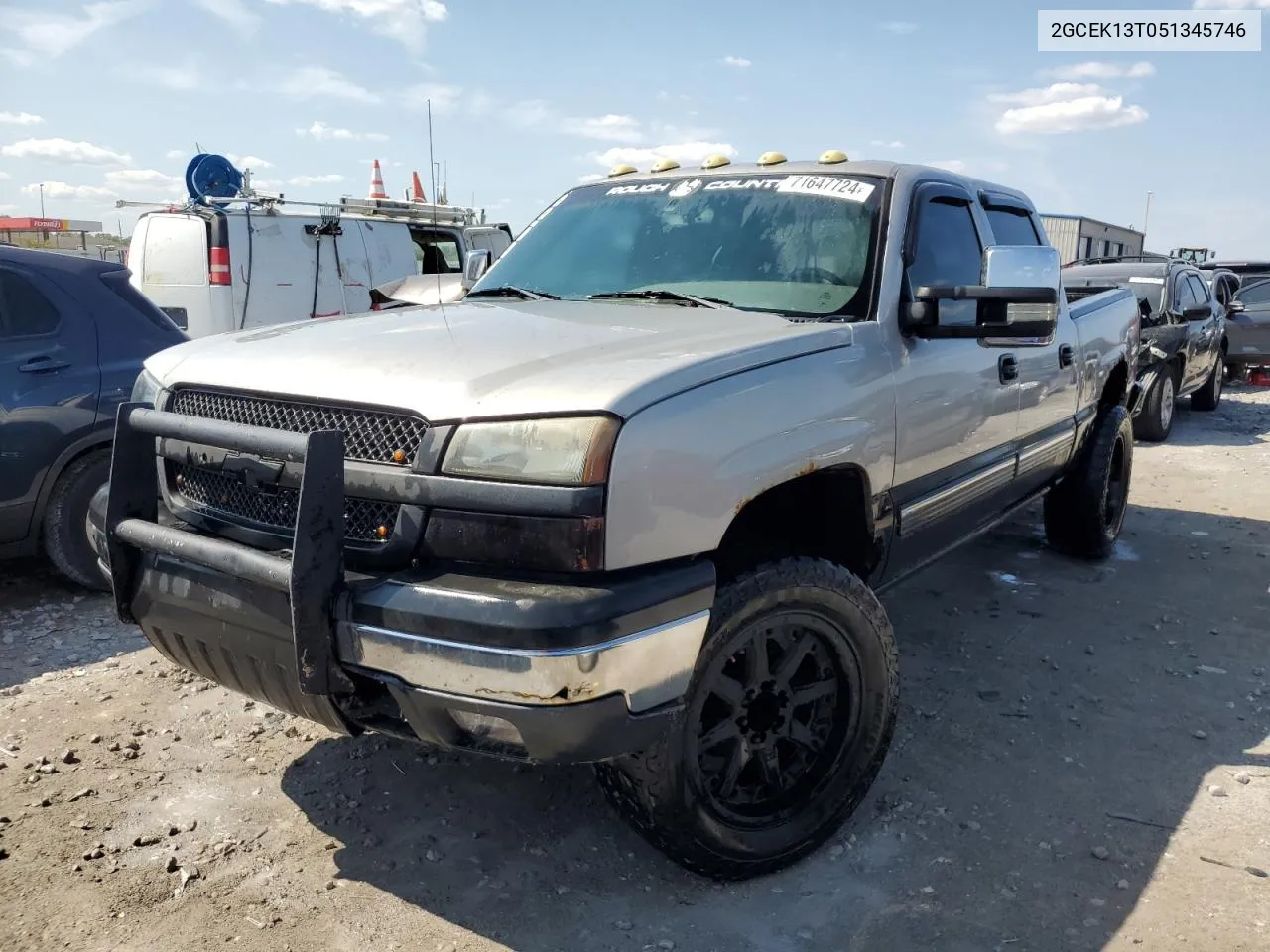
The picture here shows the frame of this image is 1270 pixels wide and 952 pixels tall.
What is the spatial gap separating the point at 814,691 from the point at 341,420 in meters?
1.44

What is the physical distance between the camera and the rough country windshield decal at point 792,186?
3.33 m

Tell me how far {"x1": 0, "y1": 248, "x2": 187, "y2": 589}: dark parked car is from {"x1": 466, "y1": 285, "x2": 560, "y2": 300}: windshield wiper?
6.85ft

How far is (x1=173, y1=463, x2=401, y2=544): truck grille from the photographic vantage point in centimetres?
228

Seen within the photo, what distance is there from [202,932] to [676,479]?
161 cm

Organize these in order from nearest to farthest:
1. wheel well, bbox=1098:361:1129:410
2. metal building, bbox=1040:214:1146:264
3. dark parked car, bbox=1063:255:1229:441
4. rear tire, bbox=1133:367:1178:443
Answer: wheel well, bbox=1098:361:1129:410, dark parked car, bbox=1063:255:1229:441, rear tire, bbox=1133:367:1178:443, metal building, bbox=1040:214:1146:264

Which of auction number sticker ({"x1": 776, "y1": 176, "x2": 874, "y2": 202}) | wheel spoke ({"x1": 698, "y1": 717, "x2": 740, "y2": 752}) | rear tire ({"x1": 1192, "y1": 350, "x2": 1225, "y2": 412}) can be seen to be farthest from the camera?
rear tire ({"x1": 1192, "y1": 350, "x2": 1225, "y2": 412})

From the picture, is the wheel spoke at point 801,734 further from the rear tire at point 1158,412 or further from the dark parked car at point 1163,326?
the rear tire at point 1158,412

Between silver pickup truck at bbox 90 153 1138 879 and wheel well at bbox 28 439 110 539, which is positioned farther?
wheel well at bbox 28 439 110 539

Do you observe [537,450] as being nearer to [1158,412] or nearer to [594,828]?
[594,828]

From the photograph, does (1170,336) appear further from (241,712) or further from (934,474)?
(241,712)

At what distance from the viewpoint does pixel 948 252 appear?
11.9ft

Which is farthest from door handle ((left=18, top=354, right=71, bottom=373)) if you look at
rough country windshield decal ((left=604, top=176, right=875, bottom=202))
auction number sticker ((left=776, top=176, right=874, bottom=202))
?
auction number sticker ((left=776, top=176, right=874, bottom=202))

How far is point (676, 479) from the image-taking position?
217 centimetres

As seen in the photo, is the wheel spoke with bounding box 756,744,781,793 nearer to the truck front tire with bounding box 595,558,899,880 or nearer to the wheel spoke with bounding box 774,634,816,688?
the truck front tire with bounding box 595,558,899,880
